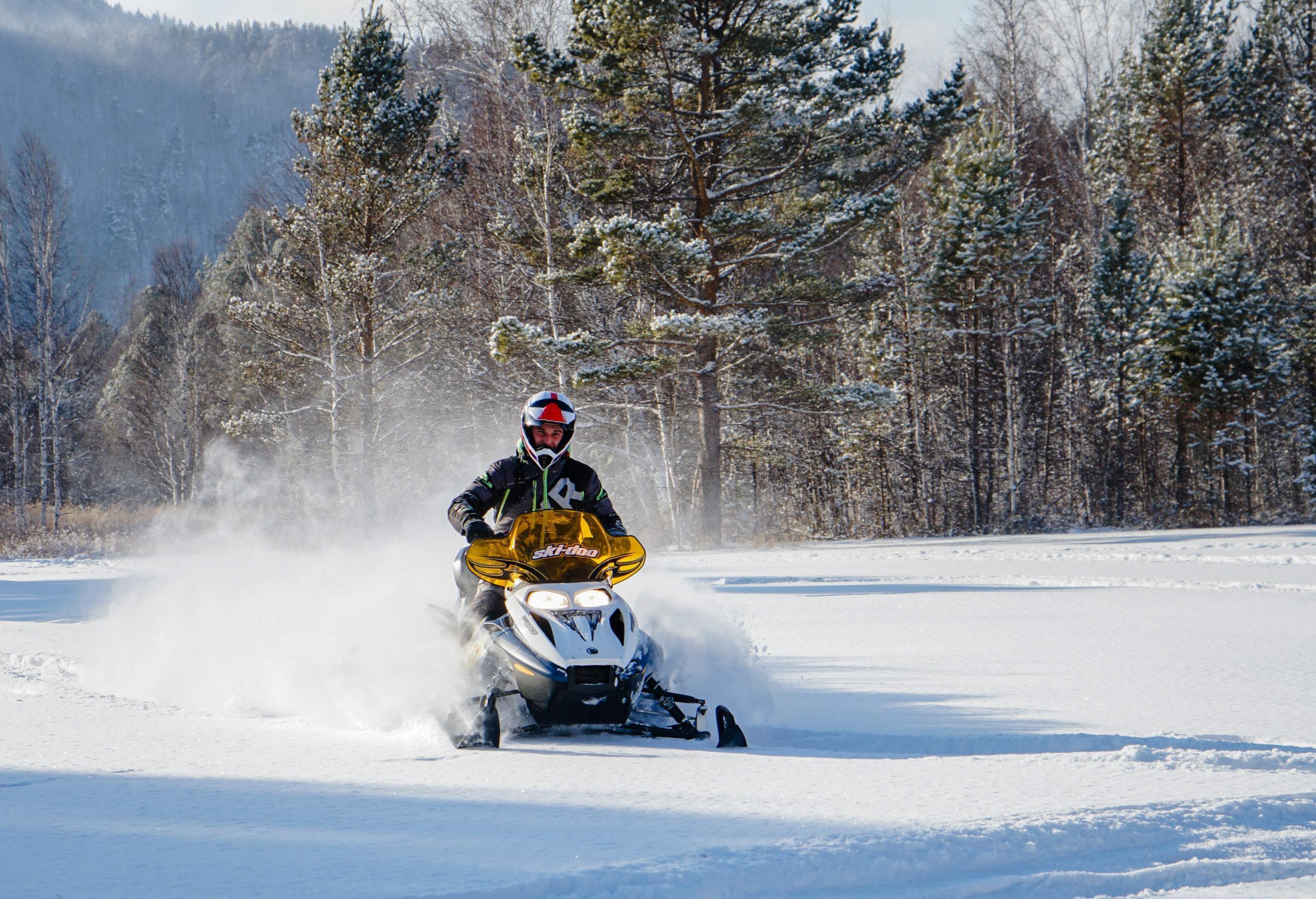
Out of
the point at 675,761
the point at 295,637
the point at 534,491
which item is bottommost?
the point at 675,761

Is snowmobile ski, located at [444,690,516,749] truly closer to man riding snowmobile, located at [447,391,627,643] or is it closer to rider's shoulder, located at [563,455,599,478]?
man riding snowmobile, located at [447,391,627,643]

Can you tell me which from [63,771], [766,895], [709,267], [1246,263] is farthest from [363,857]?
[1246,263]

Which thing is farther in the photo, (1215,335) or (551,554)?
(1215,335)

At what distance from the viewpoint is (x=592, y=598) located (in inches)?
233

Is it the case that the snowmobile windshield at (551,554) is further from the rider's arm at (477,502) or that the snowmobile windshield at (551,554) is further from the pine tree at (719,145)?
the pine tree at (719,145)

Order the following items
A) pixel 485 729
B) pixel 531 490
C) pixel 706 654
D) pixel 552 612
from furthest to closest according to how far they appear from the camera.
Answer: pixel 706 654 < pixel 531 490 < pixel 552 612 < pixel 485 729

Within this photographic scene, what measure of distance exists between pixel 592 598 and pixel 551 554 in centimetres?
38

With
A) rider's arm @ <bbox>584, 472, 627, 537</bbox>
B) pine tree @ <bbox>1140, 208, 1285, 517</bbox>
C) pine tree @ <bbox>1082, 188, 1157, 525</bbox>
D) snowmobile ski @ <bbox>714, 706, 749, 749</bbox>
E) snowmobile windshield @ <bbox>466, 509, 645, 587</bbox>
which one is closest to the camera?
snowmobile ski @ <bbox>714, 706, 749, 749</bbox>

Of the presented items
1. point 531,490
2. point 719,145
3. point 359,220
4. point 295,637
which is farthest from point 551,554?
point 359,220

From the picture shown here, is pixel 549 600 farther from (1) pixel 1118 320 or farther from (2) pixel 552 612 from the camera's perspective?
(1) pixel 1118 320

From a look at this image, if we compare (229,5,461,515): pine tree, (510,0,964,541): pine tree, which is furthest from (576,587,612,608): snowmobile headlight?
(229,5,461,515): pine tree

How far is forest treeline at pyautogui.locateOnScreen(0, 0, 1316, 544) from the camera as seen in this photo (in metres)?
23.0

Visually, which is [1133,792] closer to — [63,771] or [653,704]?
[653,704]

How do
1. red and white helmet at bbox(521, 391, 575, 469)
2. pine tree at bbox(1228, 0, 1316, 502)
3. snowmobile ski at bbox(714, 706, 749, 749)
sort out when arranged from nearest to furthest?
snowmobile ski at bbox(714, 706, 749, 749), red and white helmet at bbox(521, 391, 575, 469), pine tree at bbox(1228, 0, 1316, 502)
